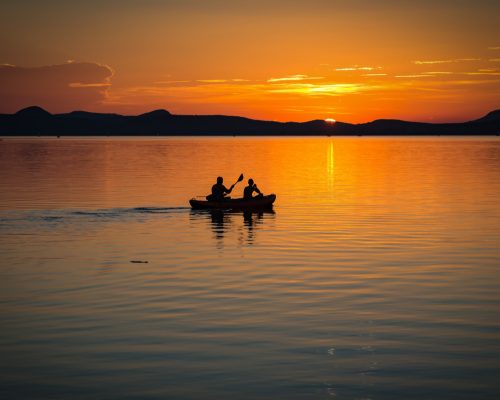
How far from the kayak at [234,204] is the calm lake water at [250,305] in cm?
132

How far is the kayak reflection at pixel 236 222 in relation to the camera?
30.5m

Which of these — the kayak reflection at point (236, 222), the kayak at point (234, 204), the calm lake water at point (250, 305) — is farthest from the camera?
the kayak at point (234, 204)

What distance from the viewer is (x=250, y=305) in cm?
1723

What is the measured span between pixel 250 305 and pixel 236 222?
61.7 feet

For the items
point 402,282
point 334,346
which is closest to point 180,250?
point 402,282

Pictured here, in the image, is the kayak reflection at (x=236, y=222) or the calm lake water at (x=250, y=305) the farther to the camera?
the kayak reflection at (x=236, y=222)

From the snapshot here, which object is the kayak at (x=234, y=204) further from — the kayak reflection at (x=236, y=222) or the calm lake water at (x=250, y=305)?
the calm lake water at (x=250, y=305)

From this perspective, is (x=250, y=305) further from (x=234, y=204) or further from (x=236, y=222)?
(x=234, y=204)

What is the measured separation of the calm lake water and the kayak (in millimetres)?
1319

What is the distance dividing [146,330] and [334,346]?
378 centimetres

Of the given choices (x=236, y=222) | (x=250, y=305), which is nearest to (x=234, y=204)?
(x=236, y=222)

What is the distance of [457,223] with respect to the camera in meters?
33.4

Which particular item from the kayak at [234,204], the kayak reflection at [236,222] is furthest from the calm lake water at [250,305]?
the kayak at [234,204]

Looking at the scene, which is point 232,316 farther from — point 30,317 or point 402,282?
point 402,282
